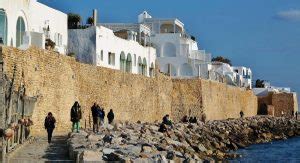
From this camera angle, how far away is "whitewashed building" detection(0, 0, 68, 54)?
91.3 feet

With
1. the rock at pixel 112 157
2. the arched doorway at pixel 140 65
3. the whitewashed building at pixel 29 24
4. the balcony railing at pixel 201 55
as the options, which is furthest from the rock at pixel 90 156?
the balcony railing at pixel 201 55

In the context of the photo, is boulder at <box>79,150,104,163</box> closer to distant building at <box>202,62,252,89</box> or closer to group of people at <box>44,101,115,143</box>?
group of people at <box>44,101,115,143</box>

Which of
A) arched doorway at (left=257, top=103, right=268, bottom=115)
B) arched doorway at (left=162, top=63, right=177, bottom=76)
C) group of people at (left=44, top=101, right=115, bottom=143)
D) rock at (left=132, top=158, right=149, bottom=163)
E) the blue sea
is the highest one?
arched doorway at (left=162, top=63, right=177, bottom=76)

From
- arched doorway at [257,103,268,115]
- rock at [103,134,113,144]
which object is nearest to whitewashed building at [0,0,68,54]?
rock at [103,134,113,144]

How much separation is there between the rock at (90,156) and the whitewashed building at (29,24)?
1201cm

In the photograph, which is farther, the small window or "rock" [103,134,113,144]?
the small window

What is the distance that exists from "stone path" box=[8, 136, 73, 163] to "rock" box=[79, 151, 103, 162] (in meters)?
1.25

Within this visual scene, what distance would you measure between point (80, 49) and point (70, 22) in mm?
4841

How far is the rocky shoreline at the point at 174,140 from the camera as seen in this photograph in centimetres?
1670

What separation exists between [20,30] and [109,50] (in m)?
14.3

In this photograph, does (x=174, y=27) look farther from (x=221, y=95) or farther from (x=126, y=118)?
(x=126, y=118)

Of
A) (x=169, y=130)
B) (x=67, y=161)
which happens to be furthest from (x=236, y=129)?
(x=67, y=161)

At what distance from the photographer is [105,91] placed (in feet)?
119

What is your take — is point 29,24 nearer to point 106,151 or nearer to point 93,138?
point 93,138
